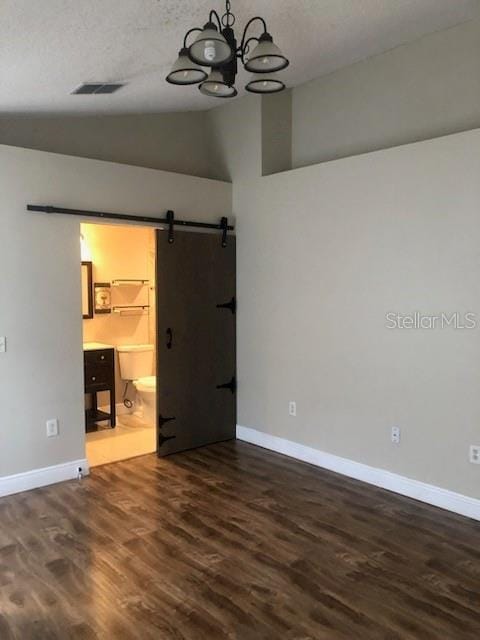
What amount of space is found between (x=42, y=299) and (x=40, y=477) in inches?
50.5

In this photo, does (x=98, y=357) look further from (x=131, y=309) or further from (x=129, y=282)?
(x=129, y=282)

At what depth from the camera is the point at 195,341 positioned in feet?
15.0

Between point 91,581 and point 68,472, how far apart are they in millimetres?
1423

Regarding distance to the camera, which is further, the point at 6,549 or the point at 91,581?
the point at 6,549

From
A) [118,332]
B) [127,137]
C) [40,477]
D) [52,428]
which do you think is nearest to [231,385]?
[118,332]

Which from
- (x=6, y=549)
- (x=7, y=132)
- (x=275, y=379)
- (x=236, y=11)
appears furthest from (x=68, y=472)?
(x=236, y=11)

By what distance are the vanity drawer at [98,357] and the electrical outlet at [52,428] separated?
1231mm

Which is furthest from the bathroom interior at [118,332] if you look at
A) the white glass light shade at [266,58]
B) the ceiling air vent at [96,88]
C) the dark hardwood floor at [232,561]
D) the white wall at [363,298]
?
the white glass light shade at [266,58]

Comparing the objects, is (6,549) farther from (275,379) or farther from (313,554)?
(275,379)

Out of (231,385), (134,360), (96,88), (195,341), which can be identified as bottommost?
(231,385)

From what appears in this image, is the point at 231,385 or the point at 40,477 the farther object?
the point at 231,385

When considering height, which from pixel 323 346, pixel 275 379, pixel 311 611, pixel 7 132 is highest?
pixel 7 132

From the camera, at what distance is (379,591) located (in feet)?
8.15

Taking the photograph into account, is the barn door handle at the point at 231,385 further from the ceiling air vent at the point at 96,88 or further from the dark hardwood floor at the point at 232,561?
the ceiling air vent at the point at 96,88
